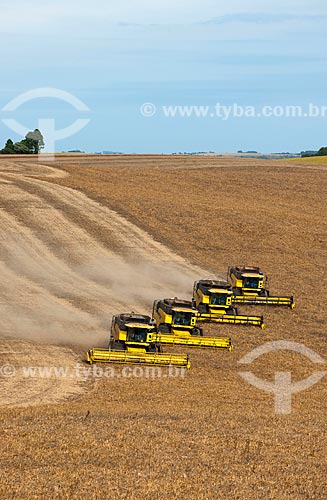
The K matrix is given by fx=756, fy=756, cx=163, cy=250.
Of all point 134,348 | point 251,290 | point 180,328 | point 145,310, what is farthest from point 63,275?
point 134,348

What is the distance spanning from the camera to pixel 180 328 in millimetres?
35406

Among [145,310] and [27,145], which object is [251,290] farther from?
[27,145]

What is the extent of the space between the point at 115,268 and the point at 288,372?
2281 cm

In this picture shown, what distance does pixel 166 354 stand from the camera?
101 feet

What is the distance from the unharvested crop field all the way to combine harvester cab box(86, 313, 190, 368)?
0.97 metres

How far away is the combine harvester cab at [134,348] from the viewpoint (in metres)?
30.6

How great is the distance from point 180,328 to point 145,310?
597cm

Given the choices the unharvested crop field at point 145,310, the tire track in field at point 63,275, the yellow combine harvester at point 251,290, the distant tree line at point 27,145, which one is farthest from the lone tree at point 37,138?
the yellow combine harvester at point 251,290

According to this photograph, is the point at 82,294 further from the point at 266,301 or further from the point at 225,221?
the point at 225,221

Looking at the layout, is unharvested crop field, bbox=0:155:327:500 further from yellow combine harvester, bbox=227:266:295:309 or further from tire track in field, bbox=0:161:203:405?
yellow combine harvester, bbox=227:266:295:309

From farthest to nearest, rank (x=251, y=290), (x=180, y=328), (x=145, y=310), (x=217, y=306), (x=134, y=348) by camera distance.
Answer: (x=251, y=290) → (x=145, y=310) → (x=217, y=306) → (x=180, y=328) → (x=134, y=348)

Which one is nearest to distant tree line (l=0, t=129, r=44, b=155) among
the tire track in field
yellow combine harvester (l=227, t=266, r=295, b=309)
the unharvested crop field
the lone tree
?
the lone tree

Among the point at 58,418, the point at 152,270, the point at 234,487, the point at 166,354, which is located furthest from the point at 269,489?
the point at 152,270

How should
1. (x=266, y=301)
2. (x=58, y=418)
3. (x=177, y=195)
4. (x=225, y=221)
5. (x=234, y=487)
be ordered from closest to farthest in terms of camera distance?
(x=234, y=487), (x=58, y=418), (x=266, y=301), (x=225, y=221), (x=177, y=195)
